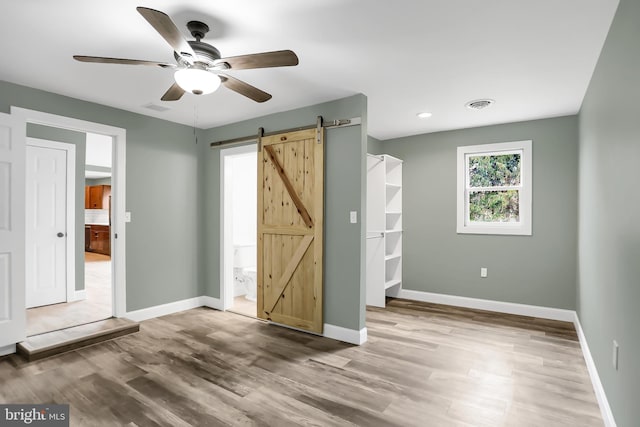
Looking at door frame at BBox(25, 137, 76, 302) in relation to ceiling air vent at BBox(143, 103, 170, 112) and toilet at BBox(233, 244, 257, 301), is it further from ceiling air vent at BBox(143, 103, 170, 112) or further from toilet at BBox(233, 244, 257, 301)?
toilet at BBox(233, 244, 257, 301)

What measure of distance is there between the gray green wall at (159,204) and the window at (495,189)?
374 cm

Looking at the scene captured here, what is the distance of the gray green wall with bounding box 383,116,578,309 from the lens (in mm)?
4207

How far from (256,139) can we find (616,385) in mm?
3874

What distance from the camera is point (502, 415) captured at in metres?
2.25

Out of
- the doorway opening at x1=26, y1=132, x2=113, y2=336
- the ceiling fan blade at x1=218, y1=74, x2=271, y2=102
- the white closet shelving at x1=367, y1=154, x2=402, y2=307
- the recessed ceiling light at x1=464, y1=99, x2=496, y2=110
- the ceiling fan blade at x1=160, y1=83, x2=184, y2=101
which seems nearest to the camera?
the ceiling fan blade at x1=218, y1=74, x2=271, y2=102

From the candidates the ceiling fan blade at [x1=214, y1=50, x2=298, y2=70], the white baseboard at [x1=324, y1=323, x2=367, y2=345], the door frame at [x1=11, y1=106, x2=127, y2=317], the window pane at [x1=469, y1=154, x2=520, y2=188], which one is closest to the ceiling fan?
the ceiling fan blade at [x1=214, y1=50, x2=298, y2=70]

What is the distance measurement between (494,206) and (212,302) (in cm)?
409

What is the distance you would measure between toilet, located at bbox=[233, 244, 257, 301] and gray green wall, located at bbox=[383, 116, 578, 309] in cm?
233

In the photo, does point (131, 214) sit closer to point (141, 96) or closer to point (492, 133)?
point (141, 96)

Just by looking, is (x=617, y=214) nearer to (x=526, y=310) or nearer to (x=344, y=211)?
(x=344, y=211)

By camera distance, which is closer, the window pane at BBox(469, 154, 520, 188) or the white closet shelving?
the window pane at BBox(469, 154, 520, 188)

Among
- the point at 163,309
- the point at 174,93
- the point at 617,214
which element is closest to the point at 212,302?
the point at 163,309

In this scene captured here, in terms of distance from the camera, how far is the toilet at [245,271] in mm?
5242

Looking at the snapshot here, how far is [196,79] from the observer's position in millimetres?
2113
